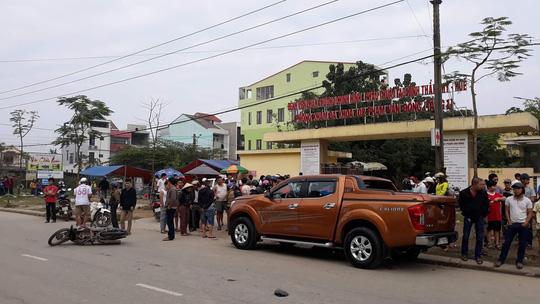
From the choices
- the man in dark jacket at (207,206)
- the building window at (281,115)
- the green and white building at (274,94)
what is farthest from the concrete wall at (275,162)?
the building window at (281,115)

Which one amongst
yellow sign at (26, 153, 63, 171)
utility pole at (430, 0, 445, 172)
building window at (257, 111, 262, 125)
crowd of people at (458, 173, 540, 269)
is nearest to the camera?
crowd of people at (458, 173, 540, 269)

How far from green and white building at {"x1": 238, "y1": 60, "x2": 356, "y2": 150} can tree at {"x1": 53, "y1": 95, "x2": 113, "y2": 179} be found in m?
27.3

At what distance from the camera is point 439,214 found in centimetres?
1034

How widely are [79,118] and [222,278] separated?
29.1m

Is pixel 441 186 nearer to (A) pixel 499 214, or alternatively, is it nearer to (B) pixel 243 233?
(A) pixel 499 214

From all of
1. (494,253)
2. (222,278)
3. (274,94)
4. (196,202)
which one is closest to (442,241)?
(494,253)

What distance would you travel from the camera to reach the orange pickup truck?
1002 centimetres

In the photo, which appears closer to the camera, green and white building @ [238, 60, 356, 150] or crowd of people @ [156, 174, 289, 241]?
crowd of people @ [156, 174, 289, 241]

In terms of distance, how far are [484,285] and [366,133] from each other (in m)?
14.5

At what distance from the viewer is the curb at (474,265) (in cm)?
1005

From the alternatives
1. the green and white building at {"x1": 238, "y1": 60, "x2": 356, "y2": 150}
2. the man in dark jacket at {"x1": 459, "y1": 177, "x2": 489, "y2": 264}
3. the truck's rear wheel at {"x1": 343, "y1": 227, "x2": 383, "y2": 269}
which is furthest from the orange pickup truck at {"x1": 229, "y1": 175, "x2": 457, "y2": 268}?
the green and white building at {"x1": 238, "y1": 60, "x2": 356, "y2": 150}

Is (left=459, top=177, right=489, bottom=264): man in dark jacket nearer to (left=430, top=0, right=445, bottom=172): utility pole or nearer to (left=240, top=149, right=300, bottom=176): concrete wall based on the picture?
(left=430, top=0, right=445, bottom=172): utility pole

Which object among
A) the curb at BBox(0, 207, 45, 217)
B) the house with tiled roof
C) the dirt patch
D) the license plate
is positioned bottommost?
the curb at BBox(0, 207, 45, 217)

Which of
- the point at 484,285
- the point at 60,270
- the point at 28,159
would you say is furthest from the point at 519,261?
the point at 28,159
